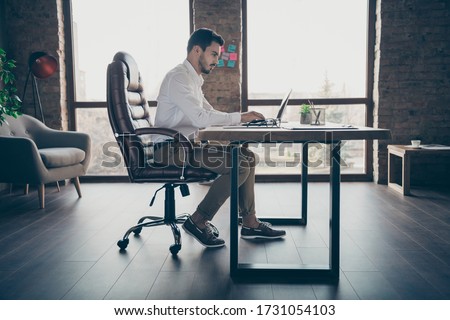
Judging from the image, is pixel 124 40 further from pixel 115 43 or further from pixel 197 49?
pixel 197 49

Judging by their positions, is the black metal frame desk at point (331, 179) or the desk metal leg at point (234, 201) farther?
the desk metal leg at point (234, 201)

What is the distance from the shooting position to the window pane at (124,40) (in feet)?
17.9

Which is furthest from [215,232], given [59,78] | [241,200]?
[59,78]

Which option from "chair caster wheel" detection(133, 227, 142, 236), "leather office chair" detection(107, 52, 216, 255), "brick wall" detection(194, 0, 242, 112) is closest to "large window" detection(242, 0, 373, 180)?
"brick wall" detection(194, 0, 242, 112)

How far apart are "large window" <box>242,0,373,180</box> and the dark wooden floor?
1472 mm

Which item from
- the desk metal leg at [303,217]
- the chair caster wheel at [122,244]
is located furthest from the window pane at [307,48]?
the chair caster wheel at [122,244]

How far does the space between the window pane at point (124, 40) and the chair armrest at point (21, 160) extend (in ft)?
5.49

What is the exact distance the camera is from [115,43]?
546 cm

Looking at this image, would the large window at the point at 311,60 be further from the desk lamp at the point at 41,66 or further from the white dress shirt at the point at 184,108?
the white dress shirt at the point at 184,108

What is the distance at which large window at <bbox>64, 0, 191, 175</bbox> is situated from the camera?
17.8ft

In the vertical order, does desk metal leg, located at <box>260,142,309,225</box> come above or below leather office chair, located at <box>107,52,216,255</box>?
below

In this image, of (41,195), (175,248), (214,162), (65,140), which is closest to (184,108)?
(214,162)

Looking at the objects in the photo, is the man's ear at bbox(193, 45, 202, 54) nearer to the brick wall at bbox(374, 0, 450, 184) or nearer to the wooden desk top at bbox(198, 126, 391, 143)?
the wooden desk top at bbox(198, 126, 391, 143)
